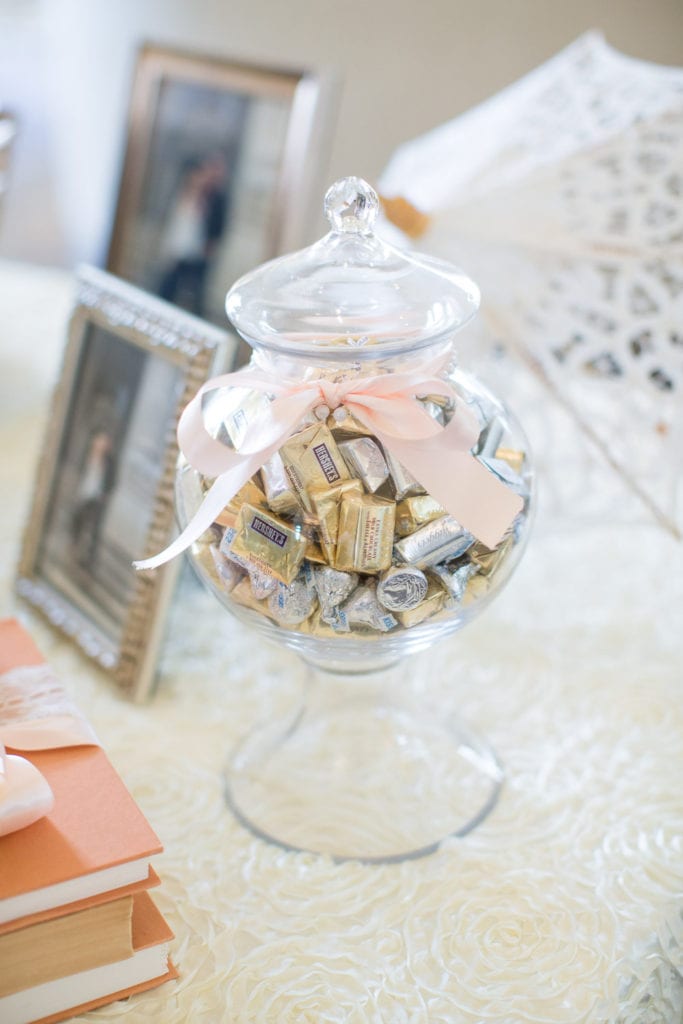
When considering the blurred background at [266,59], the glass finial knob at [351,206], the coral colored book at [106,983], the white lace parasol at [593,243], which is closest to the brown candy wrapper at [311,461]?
the glass finial knob at [351,206]

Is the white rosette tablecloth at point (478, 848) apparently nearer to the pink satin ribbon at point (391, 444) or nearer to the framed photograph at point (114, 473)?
the framed photograph at point (114, 473)

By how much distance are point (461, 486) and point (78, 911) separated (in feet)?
1.23

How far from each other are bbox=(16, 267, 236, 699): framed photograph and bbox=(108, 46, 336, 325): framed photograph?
0.66 m

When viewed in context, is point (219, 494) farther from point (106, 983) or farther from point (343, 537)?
point (106, 983)

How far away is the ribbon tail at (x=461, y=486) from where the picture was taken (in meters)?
0.72

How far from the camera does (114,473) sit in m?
1.08

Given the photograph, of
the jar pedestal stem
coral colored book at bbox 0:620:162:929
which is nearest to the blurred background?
the jar pedestal stem

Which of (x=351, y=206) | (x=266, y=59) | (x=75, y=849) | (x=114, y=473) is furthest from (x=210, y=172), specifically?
(x=75, y=849)

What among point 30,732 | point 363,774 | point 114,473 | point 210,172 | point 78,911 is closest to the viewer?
point 78,911

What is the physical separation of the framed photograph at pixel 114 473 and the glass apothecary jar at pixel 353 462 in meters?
0.16

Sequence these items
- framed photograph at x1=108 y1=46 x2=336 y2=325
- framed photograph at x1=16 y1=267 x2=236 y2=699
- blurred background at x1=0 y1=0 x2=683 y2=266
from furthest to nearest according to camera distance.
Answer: blurred background at x1=0 y1=0 x2=683 y2=266 < framed photograph at x1=108 y1=46 x2=336 y2=325 < framed photograph at x1=16 y1=267 x2=236 y2=699

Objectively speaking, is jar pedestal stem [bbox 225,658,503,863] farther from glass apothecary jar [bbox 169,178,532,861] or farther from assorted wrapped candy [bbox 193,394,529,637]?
Result: assorted wrapped candy [bbox 193,394,529,637]

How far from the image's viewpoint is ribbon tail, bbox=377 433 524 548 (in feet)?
2.35

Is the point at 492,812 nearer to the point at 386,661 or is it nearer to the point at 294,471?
the point at 386,661
